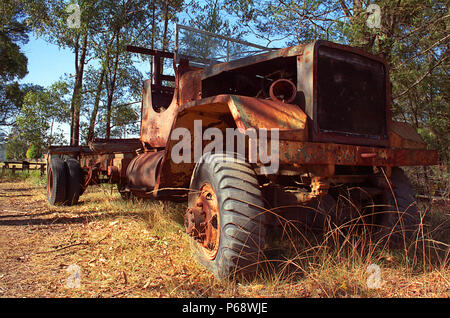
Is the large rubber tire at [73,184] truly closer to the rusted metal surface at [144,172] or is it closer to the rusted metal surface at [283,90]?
the rusted metal surface at [144,172]

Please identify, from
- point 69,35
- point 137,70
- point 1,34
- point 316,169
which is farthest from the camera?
point 1,34

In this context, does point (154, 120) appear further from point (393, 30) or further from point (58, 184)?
point (393, 30)

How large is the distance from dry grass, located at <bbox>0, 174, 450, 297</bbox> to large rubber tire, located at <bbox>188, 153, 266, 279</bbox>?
123mm

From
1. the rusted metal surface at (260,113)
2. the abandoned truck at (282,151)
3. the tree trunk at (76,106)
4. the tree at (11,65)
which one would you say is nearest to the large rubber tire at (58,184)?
the abandoned truck at (282,151)

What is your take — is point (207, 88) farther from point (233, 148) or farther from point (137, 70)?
point (137, 70)

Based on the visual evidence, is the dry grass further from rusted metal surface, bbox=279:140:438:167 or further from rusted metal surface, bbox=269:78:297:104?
rusted metal surface, bbox=269:78:297:104

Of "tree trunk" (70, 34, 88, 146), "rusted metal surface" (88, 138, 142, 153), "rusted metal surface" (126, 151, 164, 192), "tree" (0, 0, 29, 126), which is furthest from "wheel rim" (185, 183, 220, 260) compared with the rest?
"tree" (0, 0, 29, 126)

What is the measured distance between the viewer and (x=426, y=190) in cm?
666

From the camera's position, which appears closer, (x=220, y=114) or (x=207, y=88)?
(x=220, y=114)

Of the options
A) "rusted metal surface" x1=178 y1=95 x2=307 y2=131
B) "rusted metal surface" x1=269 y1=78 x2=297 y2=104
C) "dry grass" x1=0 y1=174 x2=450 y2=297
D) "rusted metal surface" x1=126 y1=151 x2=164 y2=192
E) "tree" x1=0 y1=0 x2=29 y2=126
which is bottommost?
"dry grass" x1=0 y1=174 x2=450 y2=297

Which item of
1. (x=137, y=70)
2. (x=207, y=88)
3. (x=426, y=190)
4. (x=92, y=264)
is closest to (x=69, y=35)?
(x=137, y=70)

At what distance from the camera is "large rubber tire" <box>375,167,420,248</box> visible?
3.24 metres
